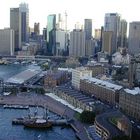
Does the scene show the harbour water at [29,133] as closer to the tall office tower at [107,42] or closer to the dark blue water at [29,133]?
the dark blue water at [29,133]

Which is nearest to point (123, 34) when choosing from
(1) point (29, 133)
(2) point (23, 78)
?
(2) point (23, 78)

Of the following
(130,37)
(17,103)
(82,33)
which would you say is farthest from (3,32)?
(17,103)

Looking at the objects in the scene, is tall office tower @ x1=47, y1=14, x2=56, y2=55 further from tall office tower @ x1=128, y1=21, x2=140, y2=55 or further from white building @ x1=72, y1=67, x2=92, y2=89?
white building @ x1=72, y1=67, x2=92, y2=89

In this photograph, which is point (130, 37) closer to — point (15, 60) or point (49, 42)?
point (49, 42)

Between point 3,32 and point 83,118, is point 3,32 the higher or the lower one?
the higher one

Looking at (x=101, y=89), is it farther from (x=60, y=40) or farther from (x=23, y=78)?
(x=60, y=40)

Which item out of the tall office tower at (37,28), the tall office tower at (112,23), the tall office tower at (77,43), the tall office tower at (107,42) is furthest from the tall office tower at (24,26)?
the tall office tower at (107,42)

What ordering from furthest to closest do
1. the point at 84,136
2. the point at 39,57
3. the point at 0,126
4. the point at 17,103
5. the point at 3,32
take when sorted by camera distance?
1. the point at 3,32
2. the point at 39,57
3. the point at 17,103
4. the point at 0,126
5. the point at 84,136

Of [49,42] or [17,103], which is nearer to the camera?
[17,103]

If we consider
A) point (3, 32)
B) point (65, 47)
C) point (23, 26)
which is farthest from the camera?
point (23, 26)
